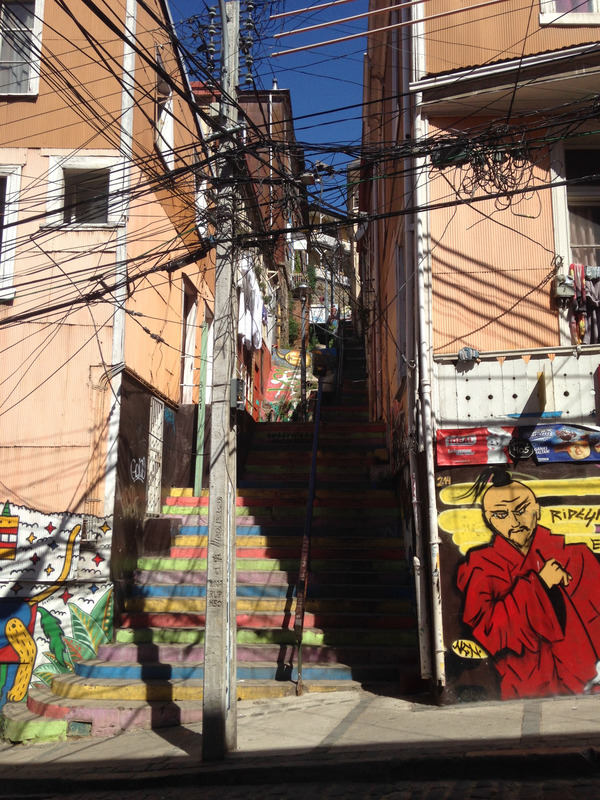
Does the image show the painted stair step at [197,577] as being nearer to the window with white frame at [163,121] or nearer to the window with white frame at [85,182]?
the window with white frame at [85,182]

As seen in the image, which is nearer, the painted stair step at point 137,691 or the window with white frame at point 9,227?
the painted stair step at point 137,691

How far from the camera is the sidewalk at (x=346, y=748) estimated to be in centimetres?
583

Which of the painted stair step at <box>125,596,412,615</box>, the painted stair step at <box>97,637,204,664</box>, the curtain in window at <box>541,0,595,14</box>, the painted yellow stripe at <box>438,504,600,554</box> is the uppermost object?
the curtain in window at <box>541,0,595,14</box>

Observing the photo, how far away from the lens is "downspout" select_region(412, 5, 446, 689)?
7.59m

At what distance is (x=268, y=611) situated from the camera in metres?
9.61

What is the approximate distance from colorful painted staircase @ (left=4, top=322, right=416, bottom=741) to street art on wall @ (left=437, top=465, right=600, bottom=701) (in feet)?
3.18

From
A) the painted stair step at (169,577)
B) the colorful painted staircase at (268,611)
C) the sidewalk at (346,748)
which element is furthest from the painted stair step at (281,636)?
the sidewalk at (346,748)

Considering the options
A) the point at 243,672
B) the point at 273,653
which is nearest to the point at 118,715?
the point at 243,672

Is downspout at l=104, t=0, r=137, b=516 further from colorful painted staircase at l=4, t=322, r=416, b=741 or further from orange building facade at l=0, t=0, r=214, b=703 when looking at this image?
colorful painted staircase at l=4, t=322, r=416, b=741

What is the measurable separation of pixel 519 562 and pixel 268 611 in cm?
348

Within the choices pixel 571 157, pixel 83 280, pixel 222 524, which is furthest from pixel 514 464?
pixel 83 280

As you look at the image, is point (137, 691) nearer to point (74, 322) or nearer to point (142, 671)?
point (142, 671)

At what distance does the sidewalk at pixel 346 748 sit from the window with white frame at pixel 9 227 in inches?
234

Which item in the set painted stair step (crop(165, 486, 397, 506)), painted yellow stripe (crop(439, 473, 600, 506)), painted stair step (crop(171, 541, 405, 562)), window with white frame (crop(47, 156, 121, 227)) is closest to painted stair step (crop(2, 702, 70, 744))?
painted stair step (crop(171, 541, 405, 562))
